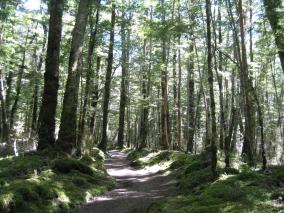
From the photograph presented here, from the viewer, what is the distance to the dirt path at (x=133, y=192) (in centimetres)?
1096

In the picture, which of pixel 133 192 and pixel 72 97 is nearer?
pixel 133 192

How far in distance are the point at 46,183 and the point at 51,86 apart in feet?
18.3

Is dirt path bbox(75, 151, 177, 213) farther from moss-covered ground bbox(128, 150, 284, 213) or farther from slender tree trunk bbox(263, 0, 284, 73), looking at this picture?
slender tree trunk bbox(263, 0, 284, 73)

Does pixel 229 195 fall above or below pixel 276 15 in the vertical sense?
below

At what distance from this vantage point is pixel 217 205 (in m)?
9.17

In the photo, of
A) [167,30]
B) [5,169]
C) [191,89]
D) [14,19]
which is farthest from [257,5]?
[5,169]

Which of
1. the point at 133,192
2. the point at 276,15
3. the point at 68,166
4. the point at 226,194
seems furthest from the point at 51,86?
the point at 276,15

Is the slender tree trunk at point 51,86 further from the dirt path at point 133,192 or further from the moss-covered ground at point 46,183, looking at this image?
the dirt path at point 133,192

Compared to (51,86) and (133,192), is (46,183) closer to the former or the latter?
(133,192)

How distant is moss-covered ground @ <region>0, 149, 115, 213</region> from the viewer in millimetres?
9065

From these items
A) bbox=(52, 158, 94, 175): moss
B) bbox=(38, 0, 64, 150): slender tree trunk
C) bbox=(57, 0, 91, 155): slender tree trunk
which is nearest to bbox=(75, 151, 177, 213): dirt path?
bbox=(52, 158, 94, 175): moss

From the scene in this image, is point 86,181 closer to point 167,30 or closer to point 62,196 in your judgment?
point 62,196

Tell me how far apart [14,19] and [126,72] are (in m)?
12.1

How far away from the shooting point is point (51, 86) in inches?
598
